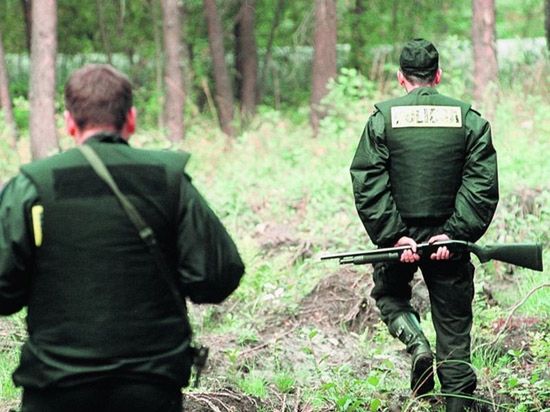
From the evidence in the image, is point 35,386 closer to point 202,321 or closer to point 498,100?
point 202,321

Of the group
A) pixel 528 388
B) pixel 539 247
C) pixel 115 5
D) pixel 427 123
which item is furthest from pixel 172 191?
pixel 115 5

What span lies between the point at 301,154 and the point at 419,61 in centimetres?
1145

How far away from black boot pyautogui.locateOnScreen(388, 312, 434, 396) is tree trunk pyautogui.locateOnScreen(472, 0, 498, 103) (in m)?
11.8

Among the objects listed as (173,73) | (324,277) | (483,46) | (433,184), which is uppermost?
(433,184)

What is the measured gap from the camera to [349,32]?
33.1 m

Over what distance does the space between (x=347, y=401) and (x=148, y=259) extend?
10.8 feet

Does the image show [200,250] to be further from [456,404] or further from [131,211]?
[456,404]

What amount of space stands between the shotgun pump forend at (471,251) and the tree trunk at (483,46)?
11.9m

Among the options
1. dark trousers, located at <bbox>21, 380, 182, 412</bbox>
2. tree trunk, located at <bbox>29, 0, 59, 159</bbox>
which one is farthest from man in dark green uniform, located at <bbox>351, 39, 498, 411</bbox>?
tree trunk, located at <bbox>29, 0, 59, 159</bbox>

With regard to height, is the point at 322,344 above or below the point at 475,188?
below

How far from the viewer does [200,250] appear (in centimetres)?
440

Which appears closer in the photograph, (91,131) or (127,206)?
(127,206)

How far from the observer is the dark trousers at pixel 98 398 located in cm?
428

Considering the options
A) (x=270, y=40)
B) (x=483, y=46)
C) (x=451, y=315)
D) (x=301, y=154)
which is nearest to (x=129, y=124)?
(x=451, y=315)
